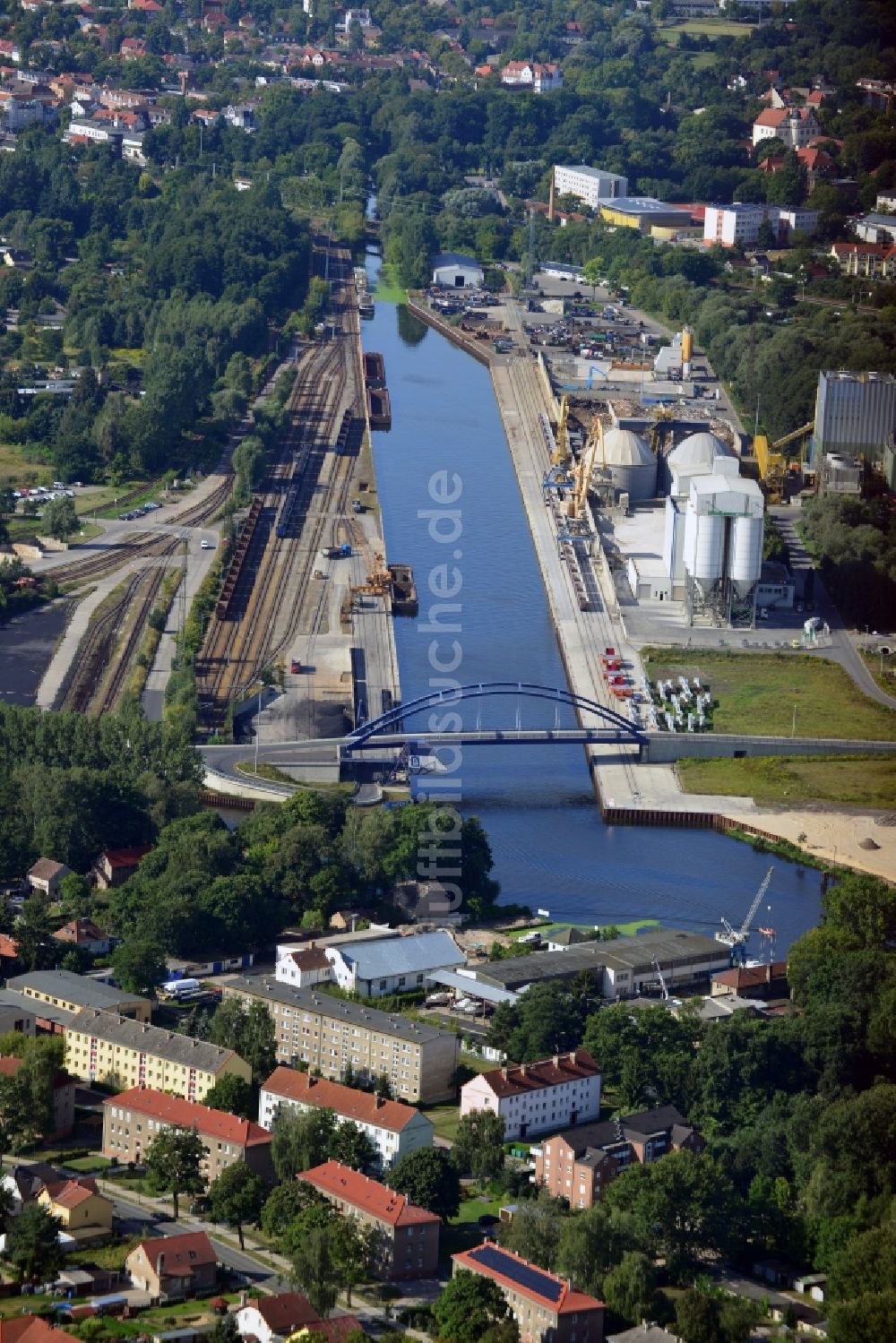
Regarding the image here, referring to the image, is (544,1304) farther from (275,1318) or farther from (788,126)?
(788,126)

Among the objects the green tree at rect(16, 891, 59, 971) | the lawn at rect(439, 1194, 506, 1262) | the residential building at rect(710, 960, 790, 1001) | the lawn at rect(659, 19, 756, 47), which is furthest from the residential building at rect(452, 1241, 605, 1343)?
the lawn at rect(659, 19, 756, 47)

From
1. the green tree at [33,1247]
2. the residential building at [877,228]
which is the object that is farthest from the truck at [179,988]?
the residential building at [877,228]

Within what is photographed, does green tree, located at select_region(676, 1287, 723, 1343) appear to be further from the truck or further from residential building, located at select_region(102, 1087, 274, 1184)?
the truck

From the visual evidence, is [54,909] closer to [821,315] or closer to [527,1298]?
[527,1298]

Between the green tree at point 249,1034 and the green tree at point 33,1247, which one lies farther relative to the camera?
the green tree at point 249,1034

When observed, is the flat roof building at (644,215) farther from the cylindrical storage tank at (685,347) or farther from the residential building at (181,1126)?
the residential building at (181,1126)

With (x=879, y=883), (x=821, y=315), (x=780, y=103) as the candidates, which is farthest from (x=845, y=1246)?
(x=780, y=103)
